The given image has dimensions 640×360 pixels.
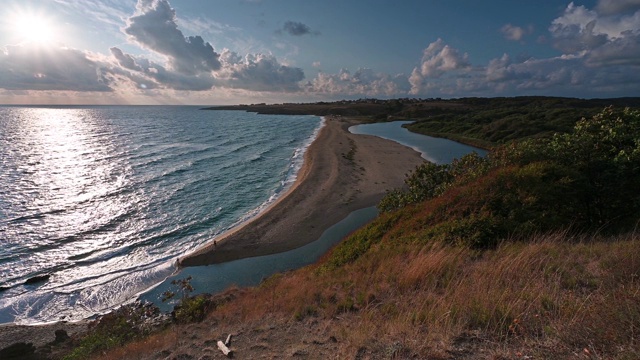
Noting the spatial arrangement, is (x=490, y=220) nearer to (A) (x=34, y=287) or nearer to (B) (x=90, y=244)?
(A) (x=34, y=287)

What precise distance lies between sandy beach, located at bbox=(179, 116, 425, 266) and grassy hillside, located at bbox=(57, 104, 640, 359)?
6669mm

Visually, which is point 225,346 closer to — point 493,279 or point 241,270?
point 493,279

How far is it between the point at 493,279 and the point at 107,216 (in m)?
30.8

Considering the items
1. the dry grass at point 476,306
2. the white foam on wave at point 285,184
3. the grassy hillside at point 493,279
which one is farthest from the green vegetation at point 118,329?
the white foam on wave at point 285,184

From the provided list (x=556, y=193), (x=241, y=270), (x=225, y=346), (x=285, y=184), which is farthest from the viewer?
(x=285, y=184)

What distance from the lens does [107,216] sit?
92.7 feet

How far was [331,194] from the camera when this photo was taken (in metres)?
33.9

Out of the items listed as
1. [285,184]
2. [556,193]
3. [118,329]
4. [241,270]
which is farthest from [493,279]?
[285,184]

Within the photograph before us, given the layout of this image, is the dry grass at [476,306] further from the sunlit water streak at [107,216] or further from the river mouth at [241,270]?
the sunlit water streak at [107,216]

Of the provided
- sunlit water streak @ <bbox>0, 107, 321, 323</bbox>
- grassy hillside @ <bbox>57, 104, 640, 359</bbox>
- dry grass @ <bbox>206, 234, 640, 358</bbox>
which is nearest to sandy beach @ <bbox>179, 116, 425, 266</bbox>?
sunlit water streak @ <bbox>0, 107, 321, 323</bbox>

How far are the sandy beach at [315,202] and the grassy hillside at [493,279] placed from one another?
667 centimetres

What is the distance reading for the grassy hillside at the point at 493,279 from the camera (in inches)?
214

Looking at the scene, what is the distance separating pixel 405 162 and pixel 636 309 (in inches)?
1834

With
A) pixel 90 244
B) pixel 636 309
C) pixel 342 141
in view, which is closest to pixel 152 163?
pixel 90 244
